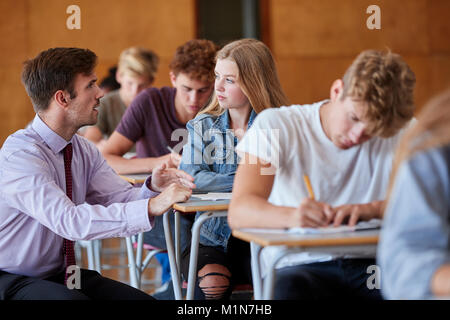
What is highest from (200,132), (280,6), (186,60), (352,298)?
(280,6)

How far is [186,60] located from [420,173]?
217 centimetres

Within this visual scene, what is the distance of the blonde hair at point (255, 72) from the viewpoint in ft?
8.33

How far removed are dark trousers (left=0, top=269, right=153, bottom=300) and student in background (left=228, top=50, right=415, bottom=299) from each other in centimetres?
47

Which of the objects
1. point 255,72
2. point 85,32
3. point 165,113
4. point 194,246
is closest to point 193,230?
point 194,246

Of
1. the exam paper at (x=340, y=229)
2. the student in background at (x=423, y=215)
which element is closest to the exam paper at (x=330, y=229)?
the exam paper at (x=340, y=229)

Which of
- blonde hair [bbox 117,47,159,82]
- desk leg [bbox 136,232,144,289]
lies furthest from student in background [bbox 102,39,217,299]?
blonde hair [bbox 117,47,159,82]

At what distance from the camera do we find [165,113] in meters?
3.46

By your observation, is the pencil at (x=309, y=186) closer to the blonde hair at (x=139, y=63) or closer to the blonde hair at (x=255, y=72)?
the blonde hair at (x=255, y=72)

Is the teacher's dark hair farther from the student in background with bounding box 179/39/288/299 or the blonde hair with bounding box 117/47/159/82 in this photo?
the blonde hair with bounding box 117/47/159/82

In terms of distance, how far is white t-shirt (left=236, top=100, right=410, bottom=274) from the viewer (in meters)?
1.79

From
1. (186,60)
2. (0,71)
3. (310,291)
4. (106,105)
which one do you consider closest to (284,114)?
(310,291)

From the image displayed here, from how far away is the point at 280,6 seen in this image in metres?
7.38

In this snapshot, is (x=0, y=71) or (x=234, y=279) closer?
(x=234, y=279)
